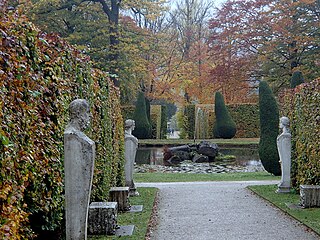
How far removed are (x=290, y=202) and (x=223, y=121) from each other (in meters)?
19.5

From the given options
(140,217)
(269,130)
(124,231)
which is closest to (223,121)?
(269,130)

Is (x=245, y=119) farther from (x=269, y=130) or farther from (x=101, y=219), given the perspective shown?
(x=101, y=219)

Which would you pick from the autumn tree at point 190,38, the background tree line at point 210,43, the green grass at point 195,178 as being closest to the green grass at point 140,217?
the green grass at point 195,178

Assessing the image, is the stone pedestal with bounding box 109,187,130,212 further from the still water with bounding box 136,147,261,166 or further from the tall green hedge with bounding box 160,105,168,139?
the tall green hedge with bounding box 160,105,168,139

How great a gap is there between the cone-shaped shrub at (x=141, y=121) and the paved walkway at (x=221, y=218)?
17995mm

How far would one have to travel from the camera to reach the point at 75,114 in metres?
4.12

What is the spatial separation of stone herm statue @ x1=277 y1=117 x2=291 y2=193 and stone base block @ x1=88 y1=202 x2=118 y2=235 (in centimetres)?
470

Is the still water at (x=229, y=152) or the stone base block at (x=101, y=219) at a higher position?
the stone base block at (x=101, y=219)

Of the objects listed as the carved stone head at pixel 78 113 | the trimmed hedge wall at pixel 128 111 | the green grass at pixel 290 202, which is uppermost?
the trimmed hedge wall at pixel 128 111

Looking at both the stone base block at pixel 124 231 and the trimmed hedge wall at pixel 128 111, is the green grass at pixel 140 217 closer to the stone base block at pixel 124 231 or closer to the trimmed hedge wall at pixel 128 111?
the stone base block at pixel 124 231

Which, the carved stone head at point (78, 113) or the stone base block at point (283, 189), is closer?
the carved stone head at point (78, 113)

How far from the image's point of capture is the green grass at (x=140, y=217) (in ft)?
19.0

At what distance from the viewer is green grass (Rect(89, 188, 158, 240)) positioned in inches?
228

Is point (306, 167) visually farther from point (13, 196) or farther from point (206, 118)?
point (206, 118)
